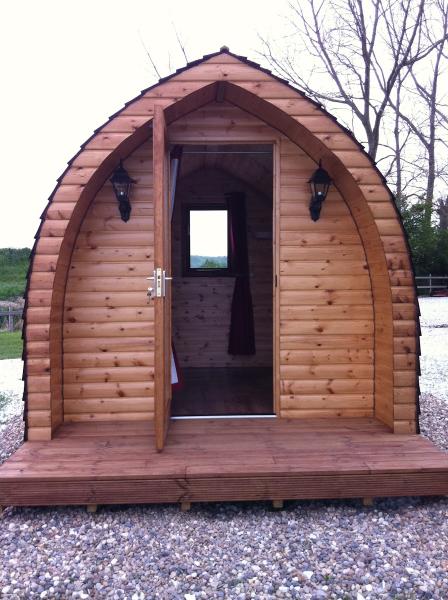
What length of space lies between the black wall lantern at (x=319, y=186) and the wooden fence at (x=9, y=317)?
10.4m

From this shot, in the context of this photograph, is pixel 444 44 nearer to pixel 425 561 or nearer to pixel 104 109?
pixel 104 109

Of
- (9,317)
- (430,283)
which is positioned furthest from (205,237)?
(430,283)

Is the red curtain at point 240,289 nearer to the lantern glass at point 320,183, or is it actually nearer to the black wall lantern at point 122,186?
the lantern glass at point 320,183

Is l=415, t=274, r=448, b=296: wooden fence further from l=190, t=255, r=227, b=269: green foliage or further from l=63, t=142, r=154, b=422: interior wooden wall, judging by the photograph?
l=63, t=142, r=154, b=422: interior wooden wall

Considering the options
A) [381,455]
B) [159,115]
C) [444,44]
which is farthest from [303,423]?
[444,44]

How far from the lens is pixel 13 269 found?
20.8 metres

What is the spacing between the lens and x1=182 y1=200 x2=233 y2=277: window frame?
255 inches

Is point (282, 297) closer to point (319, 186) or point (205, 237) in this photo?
point (319, 186)

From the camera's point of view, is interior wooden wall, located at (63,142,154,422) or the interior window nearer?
interior wooden wall, located at (63,142,154,422)

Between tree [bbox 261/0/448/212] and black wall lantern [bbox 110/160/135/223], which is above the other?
tree [bbox 261/0/448/212]

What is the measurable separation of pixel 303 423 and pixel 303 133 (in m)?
2.21

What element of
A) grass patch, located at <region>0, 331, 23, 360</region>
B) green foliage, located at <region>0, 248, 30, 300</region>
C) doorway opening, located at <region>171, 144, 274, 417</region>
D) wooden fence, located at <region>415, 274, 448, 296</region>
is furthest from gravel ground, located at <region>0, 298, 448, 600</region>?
wooden fence, located at <region>415, 274, 448, 296</region>

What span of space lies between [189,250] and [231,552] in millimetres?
4500

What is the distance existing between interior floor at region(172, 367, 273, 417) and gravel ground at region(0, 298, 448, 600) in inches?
47.2
